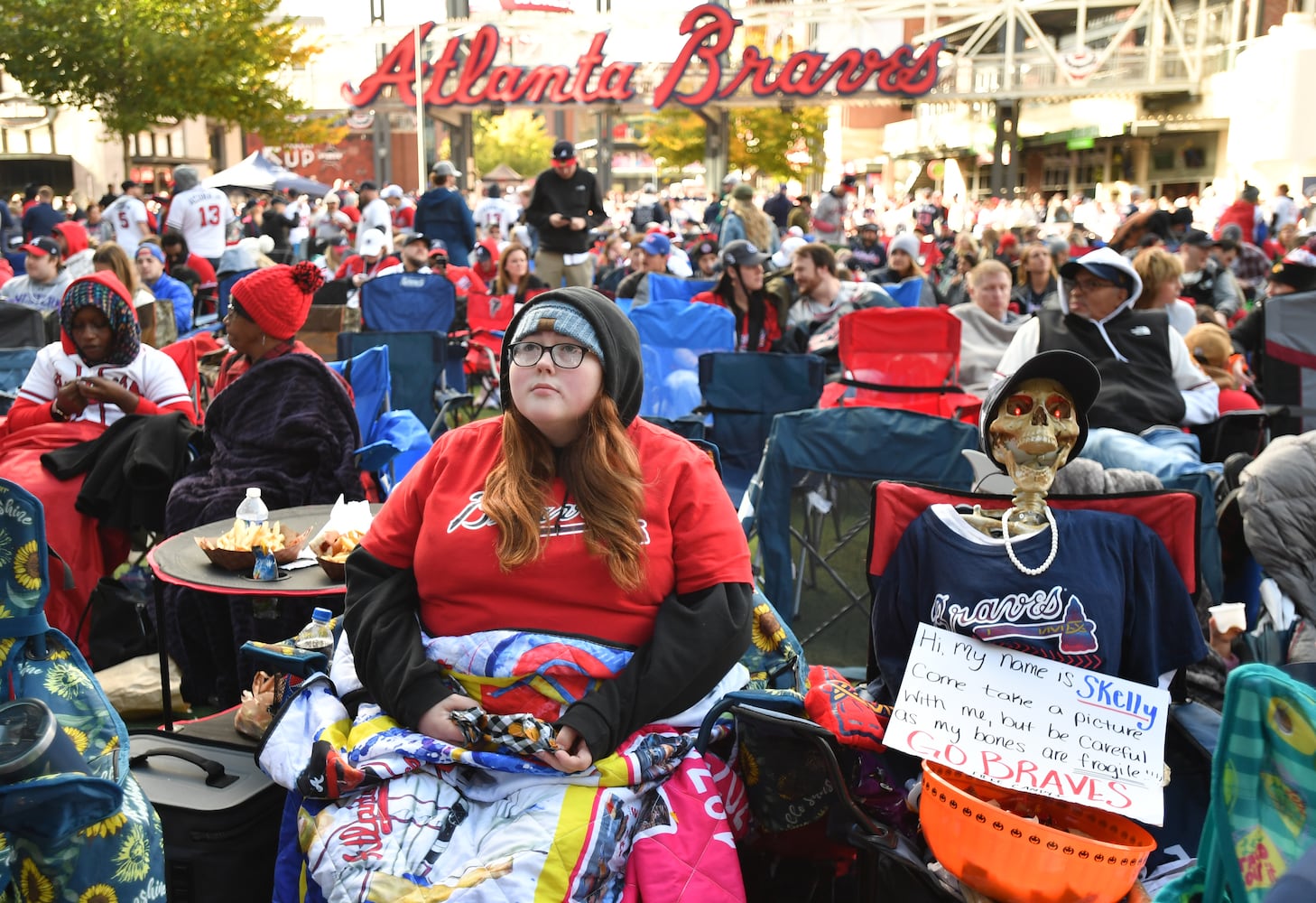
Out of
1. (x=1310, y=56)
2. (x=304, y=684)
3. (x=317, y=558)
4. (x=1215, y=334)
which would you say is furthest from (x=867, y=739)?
(x=1310, y=56)

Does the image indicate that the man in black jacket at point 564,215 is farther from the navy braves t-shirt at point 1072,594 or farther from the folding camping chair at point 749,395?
the navy braves t-shirt at point 1072,594

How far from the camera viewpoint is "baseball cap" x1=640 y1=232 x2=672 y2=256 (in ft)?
33.5

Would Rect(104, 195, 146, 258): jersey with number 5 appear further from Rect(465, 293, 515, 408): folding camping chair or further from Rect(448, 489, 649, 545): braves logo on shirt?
Rect(448, 489, 649, 545): braves logo on shirt

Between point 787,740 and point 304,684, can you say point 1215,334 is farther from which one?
point 304,684

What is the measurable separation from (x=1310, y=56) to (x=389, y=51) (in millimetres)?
22372

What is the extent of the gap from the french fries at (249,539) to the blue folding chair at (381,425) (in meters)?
1.07

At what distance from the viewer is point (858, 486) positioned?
13.6ft

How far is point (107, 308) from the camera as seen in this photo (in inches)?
181

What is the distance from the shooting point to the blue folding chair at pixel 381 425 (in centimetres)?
459

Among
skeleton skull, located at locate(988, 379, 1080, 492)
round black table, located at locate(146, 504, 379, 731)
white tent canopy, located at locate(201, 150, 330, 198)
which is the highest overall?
white tent canopy, located at locate(201, 150, 330, 198)

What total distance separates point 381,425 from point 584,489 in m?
2.72

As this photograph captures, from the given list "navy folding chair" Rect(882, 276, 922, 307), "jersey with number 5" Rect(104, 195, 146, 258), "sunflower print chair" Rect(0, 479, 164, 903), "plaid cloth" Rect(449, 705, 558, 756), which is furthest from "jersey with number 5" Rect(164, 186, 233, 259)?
"plaid cloth" Rect(449, 705, 558, 756)

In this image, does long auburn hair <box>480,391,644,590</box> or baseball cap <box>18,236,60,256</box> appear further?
baseball cap <box>18,236,60,256</box>

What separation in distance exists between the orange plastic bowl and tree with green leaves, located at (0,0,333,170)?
72.3ft
